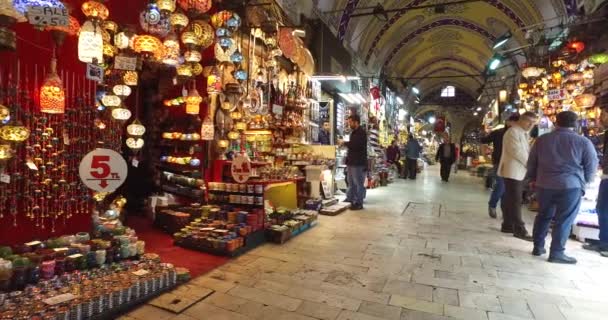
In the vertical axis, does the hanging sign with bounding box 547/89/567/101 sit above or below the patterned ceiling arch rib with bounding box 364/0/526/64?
below

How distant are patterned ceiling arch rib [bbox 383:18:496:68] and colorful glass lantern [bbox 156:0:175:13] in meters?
12.8

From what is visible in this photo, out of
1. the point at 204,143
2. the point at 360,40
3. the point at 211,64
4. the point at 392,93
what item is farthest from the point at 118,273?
the point at 392,93

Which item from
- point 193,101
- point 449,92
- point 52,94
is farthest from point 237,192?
point 449,92

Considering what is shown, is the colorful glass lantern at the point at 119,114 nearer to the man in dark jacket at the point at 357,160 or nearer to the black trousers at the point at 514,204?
the man in dark jacket at the point at 357,160

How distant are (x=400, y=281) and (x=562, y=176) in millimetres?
2026

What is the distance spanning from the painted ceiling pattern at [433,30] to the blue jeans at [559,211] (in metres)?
5.58

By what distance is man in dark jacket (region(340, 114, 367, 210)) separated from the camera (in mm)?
6184

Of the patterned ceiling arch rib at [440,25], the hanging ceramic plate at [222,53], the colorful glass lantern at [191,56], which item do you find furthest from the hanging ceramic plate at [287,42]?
the patterned ceiling arch rib at [440,25]

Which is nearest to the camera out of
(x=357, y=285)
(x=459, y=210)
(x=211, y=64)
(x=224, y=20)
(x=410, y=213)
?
(x=357, y=285)

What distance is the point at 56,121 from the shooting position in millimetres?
3080

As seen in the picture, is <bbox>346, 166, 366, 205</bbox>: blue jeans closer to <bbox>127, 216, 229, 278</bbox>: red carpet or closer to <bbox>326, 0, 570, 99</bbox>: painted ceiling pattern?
<bbox>127, 216, 229, 278</bbox>: red carpet

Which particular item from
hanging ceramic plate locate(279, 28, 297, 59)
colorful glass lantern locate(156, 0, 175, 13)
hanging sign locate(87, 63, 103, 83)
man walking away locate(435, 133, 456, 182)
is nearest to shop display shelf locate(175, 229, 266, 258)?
hanging sign locate(87, 63, 103, 83)

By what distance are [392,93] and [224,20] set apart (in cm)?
1520

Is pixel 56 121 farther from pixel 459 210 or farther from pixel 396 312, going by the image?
pixel 459 210
